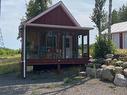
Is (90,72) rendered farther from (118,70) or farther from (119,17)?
(119,17)

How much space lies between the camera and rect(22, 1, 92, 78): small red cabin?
29141 millimetres

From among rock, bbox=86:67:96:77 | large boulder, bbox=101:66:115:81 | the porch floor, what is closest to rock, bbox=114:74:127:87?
large boulder, bbox=101:66:115:81

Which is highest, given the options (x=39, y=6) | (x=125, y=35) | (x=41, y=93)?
(x=39, y=6)

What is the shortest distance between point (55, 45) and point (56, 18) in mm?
2711

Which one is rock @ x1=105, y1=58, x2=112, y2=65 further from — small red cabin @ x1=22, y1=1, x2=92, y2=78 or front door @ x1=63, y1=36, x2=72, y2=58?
front door @ x1=63, y1=36, x2=72, y2=58

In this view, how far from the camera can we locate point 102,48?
30781mm

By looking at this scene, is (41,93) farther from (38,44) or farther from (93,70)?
(38,44)

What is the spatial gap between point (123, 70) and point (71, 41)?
1071 cm

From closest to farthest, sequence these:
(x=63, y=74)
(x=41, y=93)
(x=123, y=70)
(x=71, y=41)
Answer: (x=41, y=93) < (x=123, y=70) < (x=63, y=74) < (x=71, y=41)

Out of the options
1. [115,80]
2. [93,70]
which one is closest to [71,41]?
[93,70]

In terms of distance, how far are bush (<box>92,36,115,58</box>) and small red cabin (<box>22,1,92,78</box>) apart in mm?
817

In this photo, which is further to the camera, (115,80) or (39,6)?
(39,6)

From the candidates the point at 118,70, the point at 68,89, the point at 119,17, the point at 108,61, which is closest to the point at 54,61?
the point at 108,61

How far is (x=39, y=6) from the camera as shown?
5444 cm
